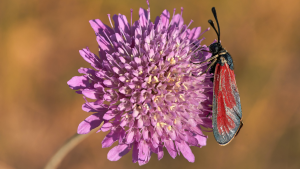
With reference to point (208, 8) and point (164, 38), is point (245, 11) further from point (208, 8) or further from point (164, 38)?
point (164, 38)

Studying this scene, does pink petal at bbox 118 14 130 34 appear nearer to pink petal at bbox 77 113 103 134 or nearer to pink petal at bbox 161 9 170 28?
pink petal at bbox 161 9 170 28

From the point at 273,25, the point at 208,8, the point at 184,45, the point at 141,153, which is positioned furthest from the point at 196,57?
the point at 273,25

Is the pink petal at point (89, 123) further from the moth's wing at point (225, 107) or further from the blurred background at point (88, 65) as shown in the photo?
the blurred background at point (88, 65)

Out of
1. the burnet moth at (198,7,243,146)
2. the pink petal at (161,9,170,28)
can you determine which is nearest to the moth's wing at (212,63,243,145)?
the burnet moth at (198,7,243,146)

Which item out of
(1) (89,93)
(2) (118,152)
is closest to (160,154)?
(2) (118,152)

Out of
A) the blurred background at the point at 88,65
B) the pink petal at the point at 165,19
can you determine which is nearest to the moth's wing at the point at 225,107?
the pink petal at the point at 165,19

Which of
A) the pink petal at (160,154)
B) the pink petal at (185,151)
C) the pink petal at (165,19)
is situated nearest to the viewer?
the pink petal at (160,154)
